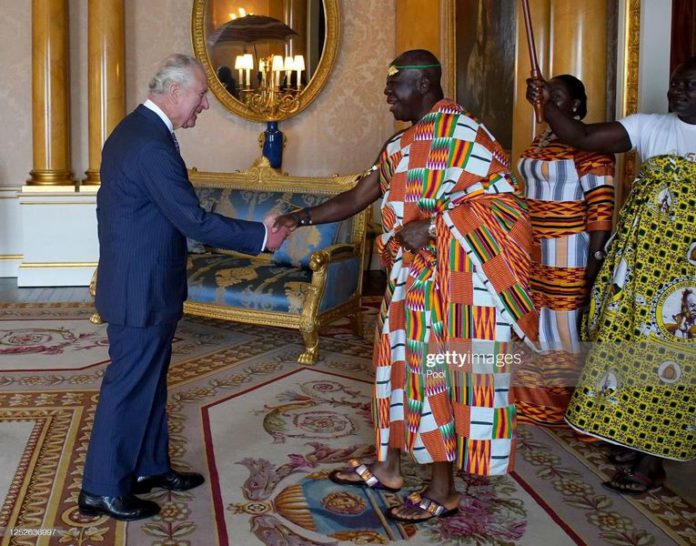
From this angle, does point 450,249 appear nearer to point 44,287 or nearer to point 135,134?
point 135,134

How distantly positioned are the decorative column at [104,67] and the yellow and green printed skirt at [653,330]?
18.5 ft

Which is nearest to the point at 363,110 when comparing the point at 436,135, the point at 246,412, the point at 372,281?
the point at 372,281

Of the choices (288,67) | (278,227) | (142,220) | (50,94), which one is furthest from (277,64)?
(142,220)

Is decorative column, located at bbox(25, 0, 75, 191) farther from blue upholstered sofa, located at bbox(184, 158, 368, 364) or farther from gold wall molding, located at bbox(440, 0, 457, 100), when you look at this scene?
gold wall molding, located at bbox(440, 0, 457, 100)

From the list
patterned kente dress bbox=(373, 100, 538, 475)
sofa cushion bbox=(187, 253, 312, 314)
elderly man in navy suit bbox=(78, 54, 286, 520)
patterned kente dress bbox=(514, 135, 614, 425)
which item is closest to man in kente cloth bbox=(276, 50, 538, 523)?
patterned kente dress bbox=(373, 100, 538, 475)

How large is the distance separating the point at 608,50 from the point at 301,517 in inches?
150

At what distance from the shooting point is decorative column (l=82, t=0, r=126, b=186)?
Result: 7430 millimetres

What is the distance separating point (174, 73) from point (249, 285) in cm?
262

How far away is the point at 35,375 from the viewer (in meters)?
4.54

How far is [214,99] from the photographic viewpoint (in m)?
7.94

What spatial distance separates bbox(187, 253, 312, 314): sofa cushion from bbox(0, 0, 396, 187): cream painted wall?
2712 mm

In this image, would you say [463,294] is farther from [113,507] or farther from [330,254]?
[330,254]

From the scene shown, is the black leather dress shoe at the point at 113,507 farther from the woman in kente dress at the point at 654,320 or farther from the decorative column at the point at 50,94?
the decorative column at the point at 50,94

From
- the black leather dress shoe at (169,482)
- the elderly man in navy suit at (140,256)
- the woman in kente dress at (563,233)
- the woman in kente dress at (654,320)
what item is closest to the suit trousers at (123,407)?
the elderly man in navy suit at (140,256)
